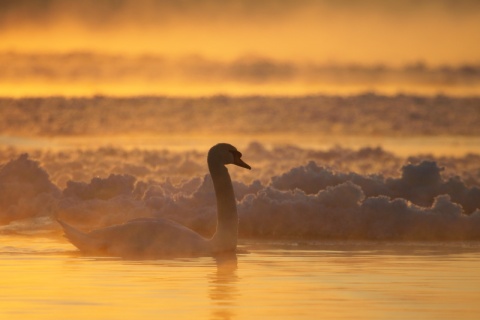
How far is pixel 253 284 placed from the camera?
2011cm

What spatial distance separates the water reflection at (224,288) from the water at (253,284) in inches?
0.5

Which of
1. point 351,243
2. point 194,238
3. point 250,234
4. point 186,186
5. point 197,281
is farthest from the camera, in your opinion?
point 186,186

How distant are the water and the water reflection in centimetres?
1

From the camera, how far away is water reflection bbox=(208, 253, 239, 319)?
17.2 m

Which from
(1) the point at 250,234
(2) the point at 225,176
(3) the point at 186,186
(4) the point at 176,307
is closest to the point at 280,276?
(4) the point at 176,307

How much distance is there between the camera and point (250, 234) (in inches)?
1205

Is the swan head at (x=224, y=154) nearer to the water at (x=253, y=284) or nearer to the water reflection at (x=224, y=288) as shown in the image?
the water at (x=253, y=284)

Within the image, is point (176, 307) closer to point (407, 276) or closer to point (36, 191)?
point (407, 276)

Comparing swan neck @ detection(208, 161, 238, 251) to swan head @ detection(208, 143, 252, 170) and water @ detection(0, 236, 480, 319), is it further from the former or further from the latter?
water @ detection(0, 236, 480, 319)

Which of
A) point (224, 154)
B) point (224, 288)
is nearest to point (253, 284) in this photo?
→ point (224, 288)

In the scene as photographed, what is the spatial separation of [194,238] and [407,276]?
5.18 meters

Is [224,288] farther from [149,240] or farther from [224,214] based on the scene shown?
[224,214]

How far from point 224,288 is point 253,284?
0.65 metres

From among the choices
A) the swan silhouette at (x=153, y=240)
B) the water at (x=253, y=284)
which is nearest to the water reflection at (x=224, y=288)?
the water at (x=253, y=284)
